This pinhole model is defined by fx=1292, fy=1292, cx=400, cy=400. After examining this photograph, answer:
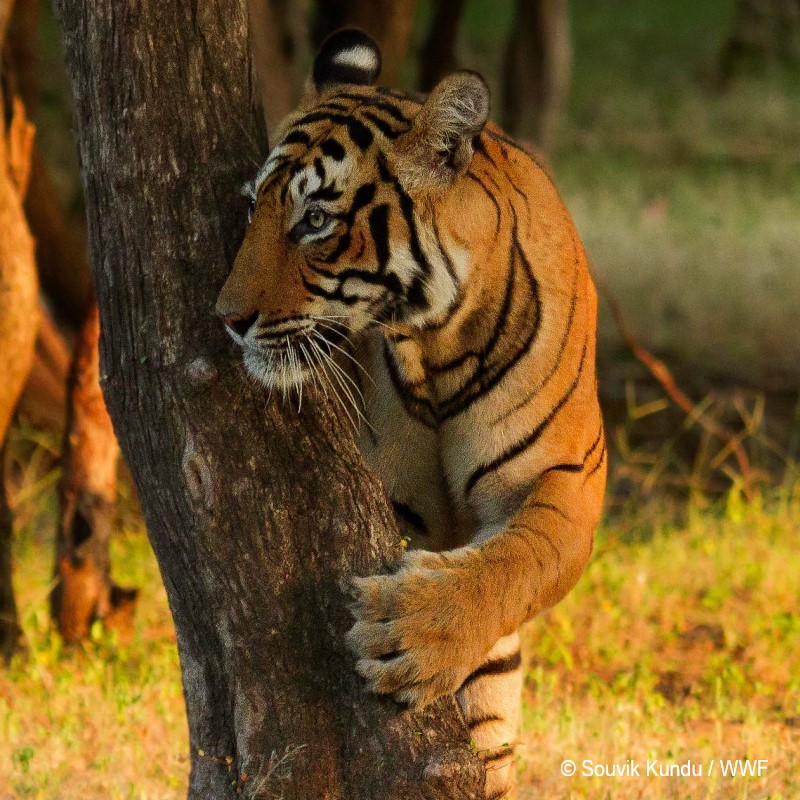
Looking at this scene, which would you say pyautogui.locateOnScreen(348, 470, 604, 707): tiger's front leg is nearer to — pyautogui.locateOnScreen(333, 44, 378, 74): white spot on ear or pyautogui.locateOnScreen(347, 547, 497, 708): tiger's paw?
pyautogui.locateOnScreen(347, 547, 497, 708): tiger's paw

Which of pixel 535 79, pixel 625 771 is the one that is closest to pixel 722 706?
pixel 625 771

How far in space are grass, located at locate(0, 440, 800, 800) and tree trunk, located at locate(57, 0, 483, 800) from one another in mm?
766

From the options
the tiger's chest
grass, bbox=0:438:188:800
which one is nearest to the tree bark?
grass, bbox=0:438:188:800

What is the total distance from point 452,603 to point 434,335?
598 mm

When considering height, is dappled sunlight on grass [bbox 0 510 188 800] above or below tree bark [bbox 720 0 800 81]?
below

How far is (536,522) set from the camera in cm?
253

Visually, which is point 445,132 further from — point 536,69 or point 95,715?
point 536,69

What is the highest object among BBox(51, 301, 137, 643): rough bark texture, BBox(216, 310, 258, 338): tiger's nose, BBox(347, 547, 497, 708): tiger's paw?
BBox(216, 310, 258, 338): tiger's nose

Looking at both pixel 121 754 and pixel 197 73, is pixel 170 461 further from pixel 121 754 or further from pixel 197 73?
pixel 121 754

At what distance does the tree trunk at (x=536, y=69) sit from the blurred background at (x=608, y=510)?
0.02 meters

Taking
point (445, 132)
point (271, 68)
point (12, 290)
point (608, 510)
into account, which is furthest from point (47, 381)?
point (445, 132)

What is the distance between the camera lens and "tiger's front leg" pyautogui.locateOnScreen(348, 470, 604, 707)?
89.0 inches

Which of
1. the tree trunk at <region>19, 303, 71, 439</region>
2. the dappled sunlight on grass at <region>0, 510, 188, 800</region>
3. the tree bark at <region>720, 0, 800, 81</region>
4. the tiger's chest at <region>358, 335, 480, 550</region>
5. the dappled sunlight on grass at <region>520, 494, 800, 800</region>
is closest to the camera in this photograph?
the tiger's chest at <region>358, 335, 480, 550</region>

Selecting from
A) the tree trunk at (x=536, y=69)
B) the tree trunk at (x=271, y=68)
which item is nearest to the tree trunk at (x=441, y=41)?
the tree trunk at (x=271, y=68)
